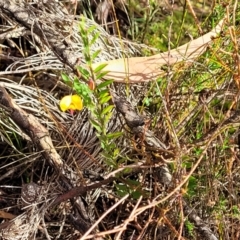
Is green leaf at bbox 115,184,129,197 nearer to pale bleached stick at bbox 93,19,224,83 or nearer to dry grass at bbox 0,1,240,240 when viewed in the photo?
dry grass at bbox 0,1,240,240

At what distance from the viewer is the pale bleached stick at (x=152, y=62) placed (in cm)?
154

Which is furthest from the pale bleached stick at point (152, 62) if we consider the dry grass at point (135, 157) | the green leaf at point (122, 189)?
the green leaf at point (122, 189)

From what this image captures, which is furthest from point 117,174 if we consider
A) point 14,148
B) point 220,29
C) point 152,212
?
point 220,29

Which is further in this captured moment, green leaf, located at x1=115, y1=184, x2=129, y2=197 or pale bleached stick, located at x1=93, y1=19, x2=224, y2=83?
pale bleached stick, located at x1=93, y1=19, x2=224, y2=83

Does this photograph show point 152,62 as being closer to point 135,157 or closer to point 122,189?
point 135,157

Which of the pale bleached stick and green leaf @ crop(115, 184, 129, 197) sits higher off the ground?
the pale bleached stick

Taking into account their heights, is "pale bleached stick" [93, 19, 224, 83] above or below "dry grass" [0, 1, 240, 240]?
above

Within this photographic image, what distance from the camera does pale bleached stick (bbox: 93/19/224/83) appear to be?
5.04 feet

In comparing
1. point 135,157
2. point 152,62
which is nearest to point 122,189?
point 135,157

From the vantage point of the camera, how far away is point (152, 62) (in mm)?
1603

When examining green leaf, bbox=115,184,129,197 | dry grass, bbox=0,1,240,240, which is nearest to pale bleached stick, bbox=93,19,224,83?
dry grass, bbox=0,1,240,240

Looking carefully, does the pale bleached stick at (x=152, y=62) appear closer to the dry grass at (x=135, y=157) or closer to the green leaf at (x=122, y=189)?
the dry grass at (x=135, y=157)

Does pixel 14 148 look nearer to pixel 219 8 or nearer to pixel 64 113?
pixel 64 113

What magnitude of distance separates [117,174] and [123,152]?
0.53 ft
